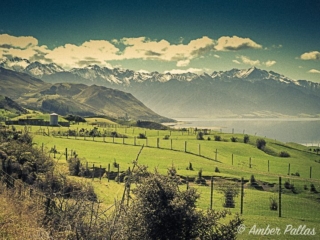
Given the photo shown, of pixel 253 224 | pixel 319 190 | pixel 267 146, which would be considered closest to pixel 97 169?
pixel 319 190

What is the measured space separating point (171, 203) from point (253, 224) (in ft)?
37.4

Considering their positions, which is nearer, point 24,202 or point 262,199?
point 24,202

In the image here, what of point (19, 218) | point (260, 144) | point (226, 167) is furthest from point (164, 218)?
point (260, 144)

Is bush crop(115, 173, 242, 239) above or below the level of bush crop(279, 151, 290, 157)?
above

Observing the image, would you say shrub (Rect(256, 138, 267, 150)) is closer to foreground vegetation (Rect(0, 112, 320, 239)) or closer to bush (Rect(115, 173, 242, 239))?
foreground vegetation (Rect(0, 112, 320, 239))

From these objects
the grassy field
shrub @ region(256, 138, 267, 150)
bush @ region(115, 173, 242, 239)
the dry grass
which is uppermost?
bush @ region(115, 173, 242, 239)

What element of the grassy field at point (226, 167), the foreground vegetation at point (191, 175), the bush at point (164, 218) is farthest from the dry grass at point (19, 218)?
the grassy field at point (226, 167)

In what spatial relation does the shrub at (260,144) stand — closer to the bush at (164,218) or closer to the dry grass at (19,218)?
the dry grass at (19,218)

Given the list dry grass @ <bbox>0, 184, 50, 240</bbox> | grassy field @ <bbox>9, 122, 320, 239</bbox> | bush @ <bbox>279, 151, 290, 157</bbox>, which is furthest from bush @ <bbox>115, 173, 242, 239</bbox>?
bush @ <bbox>279, 151, 290, 157</bbox>

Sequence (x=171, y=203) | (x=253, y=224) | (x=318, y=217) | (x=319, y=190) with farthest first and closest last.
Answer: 1. (x=319, y=190)
2. (x=318, y=217)
3. (x=253, y=224)
4. (x=171, y=203)

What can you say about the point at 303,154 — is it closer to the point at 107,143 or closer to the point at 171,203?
the point at 107,143

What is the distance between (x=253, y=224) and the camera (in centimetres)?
1991

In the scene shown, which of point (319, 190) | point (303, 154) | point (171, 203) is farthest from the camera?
point (303, 154)

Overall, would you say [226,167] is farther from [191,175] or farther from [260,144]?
[260,144]
